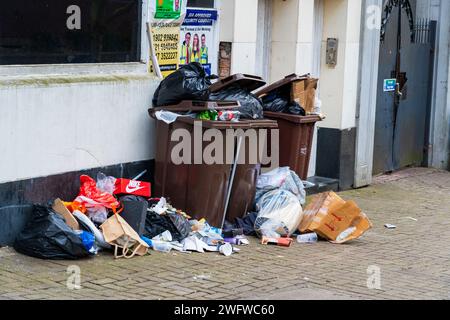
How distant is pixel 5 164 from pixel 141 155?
5.63 feet

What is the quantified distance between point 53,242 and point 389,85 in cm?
706

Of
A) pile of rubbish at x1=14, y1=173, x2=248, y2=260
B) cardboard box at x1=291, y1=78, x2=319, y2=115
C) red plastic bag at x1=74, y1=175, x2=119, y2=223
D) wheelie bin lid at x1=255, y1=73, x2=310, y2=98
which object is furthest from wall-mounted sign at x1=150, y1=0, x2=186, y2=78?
red plastic bag at x1=74, y1=175, x2=119, y2=223

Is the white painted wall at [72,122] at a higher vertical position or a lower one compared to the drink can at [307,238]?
higher

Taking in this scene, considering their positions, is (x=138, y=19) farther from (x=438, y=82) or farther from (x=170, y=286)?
(x=438, y=82)

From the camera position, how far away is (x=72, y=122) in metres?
7.71

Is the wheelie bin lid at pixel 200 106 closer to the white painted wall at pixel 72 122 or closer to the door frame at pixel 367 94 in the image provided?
the white painted wall at pixel 72 122

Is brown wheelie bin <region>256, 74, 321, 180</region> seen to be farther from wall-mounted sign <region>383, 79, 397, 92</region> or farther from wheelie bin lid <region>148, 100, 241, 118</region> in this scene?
wall-mounted sign <region>383, 79, 397, 92</region>

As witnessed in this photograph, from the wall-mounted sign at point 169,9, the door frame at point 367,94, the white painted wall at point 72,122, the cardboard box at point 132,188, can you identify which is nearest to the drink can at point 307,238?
the cardboard box at point 132,188

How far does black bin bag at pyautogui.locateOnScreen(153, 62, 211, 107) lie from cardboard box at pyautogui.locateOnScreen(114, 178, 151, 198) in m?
0.87

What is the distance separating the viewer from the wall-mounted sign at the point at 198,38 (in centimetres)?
913

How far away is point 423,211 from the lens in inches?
411

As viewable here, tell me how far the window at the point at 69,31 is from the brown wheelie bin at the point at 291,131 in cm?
162

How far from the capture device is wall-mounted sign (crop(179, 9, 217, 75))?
9.13 m

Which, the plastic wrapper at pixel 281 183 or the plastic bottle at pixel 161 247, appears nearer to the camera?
the plastic bottle at pixel 161 247
